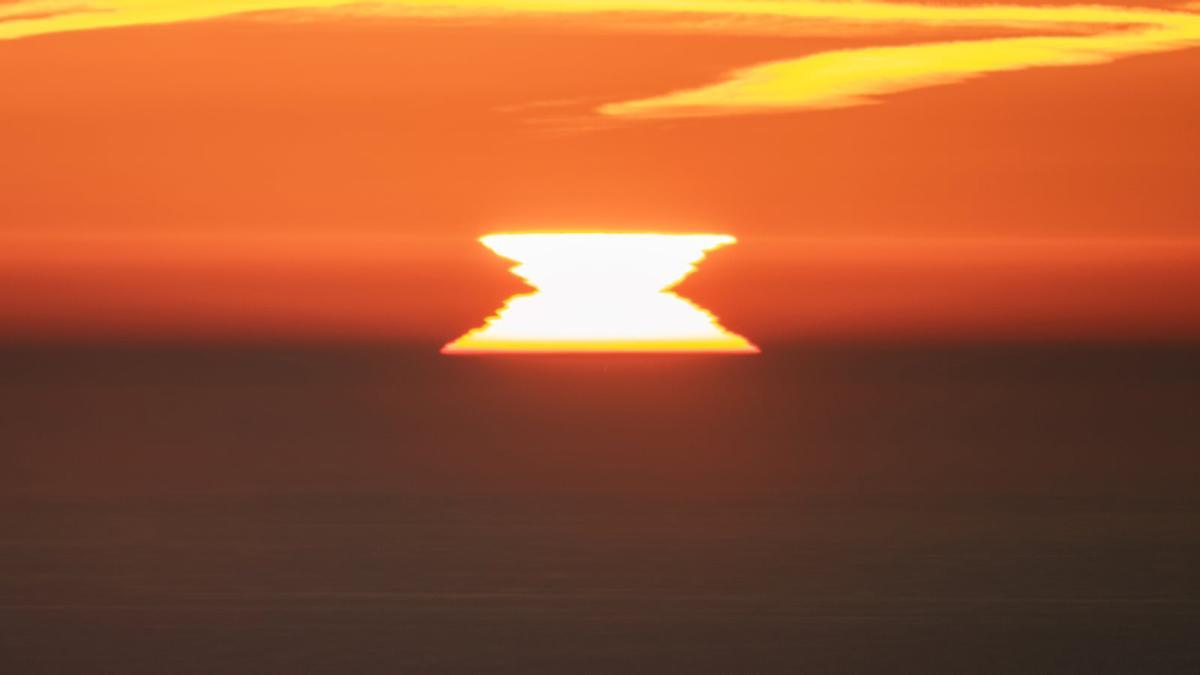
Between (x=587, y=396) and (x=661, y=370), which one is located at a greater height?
(x=661, y=370)

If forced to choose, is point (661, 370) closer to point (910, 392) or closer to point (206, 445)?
point (910, 392)

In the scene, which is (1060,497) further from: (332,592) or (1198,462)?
(332,592)

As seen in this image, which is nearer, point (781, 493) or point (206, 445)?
point (781, 493)

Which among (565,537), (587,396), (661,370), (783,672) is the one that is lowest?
(783,672)

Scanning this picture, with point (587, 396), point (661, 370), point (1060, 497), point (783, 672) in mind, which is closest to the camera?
point (783, 672)

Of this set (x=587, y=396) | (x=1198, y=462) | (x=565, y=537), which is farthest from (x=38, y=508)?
(x=587, y=396)

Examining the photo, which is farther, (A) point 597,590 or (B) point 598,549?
(B) point 598,549

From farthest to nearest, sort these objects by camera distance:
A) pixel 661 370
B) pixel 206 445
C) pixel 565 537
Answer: pixel 661 370
pixel 206 445
pixel 565 537
